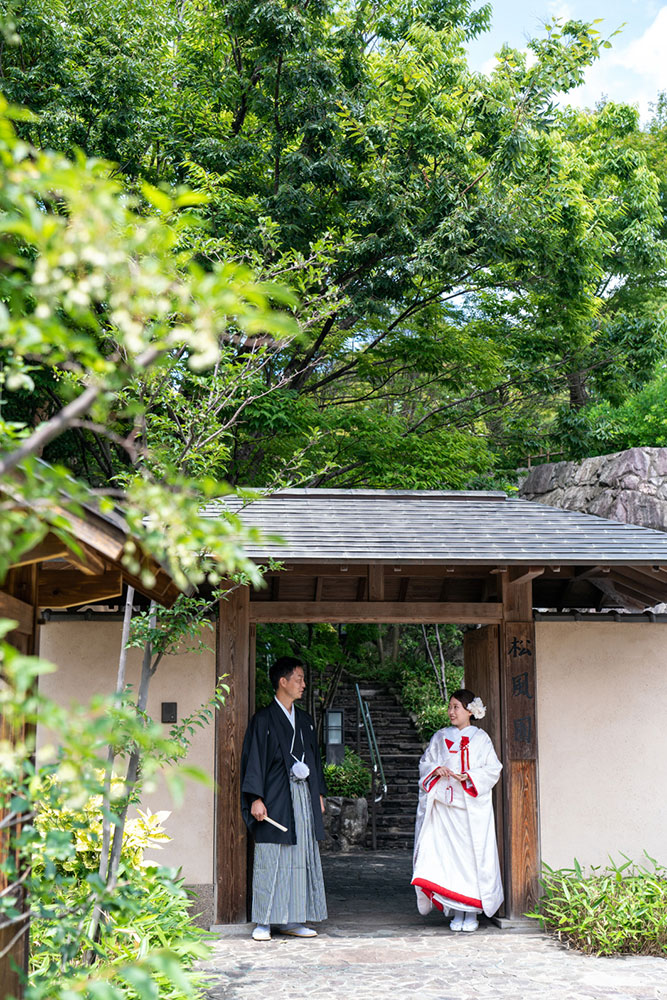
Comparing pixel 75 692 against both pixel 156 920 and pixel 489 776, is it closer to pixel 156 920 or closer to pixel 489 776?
pixel 156 920

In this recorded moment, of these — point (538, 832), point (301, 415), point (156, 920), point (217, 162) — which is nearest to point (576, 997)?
point (538, 832)

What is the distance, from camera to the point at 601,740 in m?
7.30

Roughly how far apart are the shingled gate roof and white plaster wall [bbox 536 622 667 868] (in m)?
0.76

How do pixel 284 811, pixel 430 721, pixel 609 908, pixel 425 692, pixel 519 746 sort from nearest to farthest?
pixel 609 908 < pixel 284 811 < pixel 519 746 < pixel 430 721 < pixel 425 692

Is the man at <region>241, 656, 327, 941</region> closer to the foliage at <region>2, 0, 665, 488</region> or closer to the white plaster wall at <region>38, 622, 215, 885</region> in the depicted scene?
the white plaster wall at <region>38, 622, 215, 885</region>

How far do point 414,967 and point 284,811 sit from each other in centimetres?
137

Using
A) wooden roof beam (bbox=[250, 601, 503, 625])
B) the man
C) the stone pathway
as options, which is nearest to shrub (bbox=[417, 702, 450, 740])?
the stone pathway

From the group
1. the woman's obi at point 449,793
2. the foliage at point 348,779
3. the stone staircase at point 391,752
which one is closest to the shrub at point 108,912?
the woman's obi at point 449,793

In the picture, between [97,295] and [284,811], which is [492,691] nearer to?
[284,811]

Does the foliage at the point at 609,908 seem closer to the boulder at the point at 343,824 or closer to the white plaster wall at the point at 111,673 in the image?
the white plaster wall at the point at 111,673

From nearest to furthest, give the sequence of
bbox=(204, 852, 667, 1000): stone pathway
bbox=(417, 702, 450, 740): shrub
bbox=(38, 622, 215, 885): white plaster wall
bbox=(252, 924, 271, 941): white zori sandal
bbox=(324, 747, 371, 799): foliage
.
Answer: bbox=(204, 852, 667, 1000): stone pathway → bbox=(252, 924, 271, 941): white zori sandal → bbox=(38, 622, 215, 885): white plaster wall → bbox=(324, 747, 371, 799): foliage → bbox=(417, 702, 450, 740): shrub

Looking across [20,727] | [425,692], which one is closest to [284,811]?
[20,727]

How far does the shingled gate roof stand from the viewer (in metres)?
6.62

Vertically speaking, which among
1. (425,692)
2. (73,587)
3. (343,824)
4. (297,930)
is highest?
(73,587)
